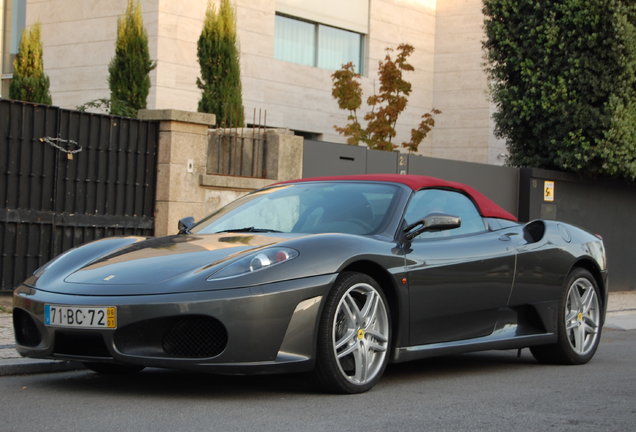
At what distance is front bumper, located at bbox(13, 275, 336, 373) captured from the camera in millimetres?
5852

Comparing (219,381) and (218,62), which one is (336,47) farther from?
(219,381)

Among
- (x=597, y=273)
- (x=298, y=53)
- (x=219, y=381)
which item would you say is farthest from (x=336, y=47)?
(x=219, y=381)

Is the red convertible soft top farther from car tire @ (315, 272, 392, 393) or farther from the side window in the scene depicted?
car tire @ (315, 272, 392, 393)

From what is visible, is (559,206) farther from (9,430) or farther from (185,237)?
(9,430)

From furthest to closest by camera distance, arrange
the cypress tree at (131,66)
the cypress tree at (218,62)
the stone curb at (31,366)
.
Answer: the cypress tree at (131,66) → the cypress tree at (218,62) → the stone curb at (31,366)

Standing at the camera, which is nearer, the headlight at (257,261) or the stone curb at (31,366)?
the headlight at (257,261)

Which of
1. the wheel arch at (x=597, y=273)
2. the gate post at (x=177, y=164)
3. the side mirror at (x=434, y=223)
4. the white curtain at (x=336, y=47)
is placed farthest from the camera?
the white curtain at (x=336, y=47)

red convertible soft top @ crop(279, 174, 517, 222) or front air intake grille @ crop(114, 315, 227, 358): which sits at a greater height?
red convertible soft top @ crop(279, 174, 517, 222)

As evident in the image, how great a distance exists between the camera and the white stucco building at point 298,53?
2758 centimetres

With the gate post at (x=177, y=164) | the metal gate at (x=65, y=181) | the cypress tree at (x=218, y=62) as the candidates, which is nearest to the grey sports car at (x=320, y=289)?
the metal gate at (x=65, y=181)

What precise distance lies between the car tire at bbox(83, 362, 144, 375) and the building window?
24.2 metres

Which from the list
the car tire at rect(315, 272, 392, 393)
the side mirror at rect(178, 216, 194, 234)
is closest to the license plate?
the car tire at rect(315, 272, 392, 393)

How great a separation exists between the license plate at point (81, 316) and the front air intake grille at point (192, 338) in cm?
32

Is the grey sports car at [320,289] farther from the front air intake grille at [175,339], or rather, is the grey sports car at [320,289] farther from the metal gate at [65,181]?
the metal gate at [65,181]
